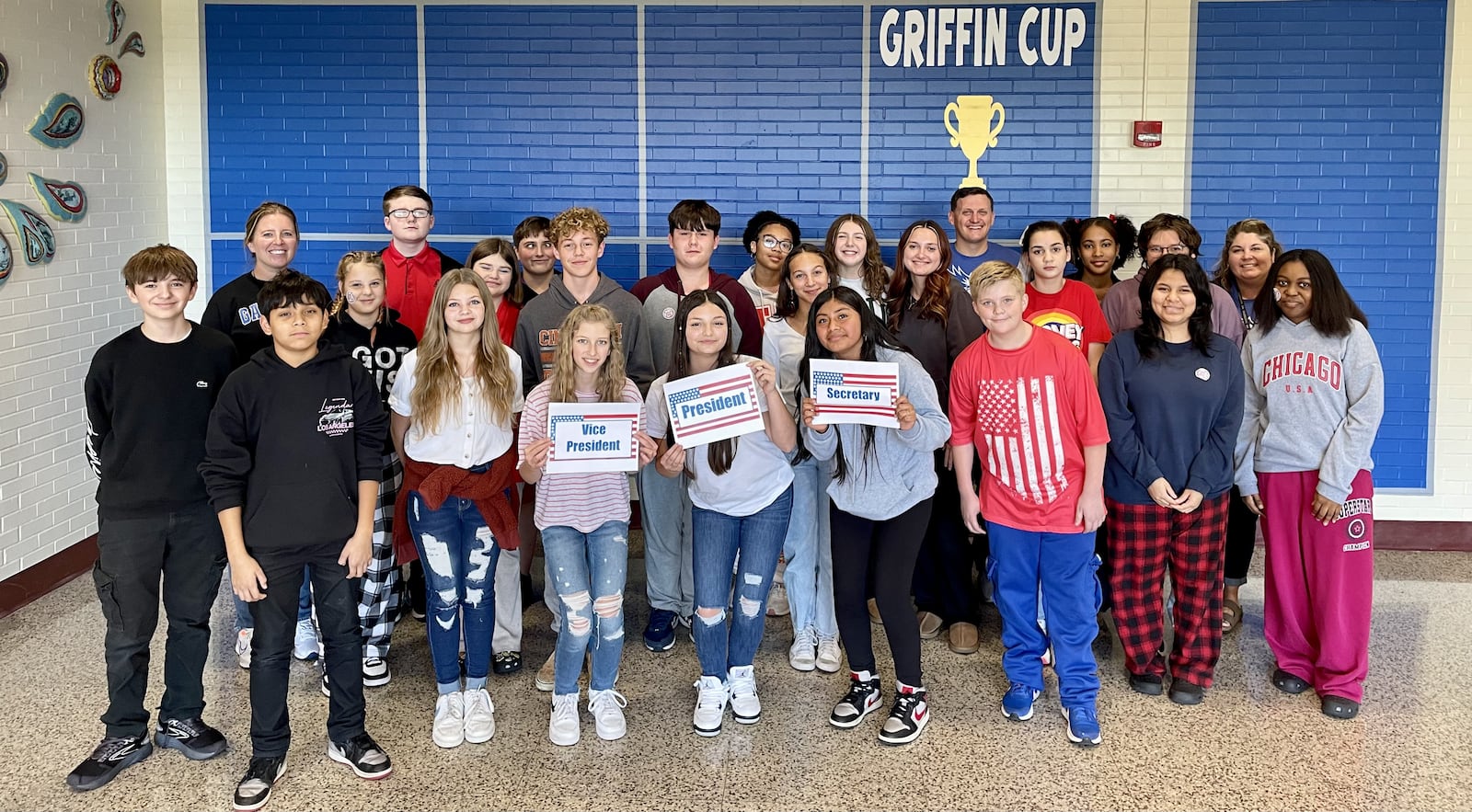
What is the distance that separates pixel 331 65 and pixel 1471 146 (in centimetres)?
578

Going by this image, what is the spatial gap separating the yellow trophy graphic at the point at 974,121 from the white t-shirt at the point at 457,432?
10.5 ft

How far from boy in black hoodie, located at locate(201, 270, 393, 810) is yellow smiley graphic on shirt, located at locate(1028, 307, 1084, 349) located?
2380mm

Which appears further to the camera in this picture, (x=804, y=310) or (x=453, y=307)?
(x=804, y=310)

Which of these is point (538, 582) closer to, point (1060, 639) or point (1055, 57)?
point (1060, 639)

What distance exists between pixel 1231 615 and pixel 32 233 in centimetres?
523

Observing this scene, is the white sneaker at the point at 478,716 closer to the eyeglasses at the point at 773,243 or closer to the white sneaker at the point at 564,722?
the white sneaker at the point at 564,722

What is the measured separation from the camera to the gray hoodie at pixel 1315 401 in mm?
3588

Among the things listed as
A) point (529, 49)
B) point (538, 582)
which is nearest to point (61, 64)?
point (529, 49)

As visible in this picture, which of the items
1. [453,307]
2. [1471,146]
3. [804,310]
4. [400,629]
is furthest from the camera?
[1471,146]

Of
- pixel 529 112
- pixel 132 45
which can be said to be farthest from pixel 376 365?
pixel 132 45

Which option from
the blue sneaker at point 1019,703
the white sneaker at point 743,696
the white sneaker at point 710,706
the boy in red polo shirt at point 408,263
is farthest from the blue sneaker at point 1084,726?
the boy in red polo shirt at point 408,263

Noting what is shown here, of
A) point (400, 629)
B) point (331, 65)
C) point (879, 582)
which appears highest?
point (331, 65)

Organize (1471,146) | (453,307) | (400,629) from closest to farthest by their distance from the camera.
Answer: (453,307)
(400,629)
(1471,146)

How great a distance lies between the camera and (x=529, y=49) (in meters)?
5.70
